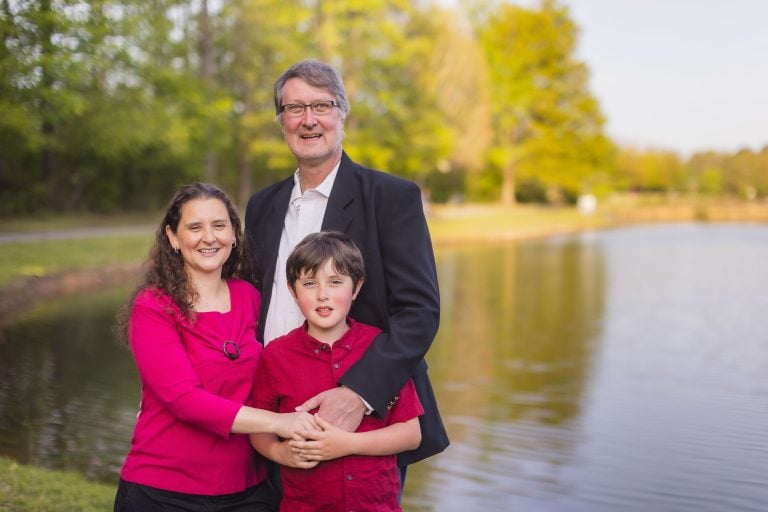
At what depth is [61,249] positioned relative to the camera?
49.7 feet

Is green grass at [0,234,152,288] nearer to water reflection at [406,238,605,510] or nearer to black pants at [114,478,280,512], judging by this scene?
water reflection at [406,238,605,510]

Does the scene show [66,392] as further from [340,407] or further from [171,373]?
[340,407]

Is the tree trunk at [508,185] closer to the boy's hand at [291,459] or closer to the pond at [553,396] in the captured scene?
the pond at [553,396]

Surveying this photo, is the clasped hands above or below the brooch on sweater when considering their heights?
below

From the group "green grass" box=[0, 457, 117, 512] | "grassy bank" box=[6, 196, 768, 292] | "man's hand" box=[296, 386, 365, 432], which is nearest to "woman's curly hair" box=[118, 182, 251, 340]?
"man's hand" box=[296, 386, 365, 432]

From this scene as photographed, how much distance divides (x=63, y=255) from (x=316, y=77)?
13219mm

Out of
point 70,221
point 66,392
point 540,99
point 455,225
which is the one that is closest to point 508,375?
point 66,392

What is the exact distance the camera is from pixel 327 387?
2588mm

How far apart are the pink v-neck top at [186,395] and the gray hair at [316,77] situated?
0.80 metres

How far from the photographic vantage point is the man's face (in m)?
2.75

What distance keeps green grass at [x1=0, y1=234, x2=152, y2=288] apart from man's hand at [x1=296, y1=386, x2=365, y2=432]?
34.4ft


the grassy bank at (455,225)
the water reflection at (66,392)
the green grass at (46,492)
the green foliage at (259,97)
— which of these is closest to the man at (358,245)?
the green grass at (46,492)

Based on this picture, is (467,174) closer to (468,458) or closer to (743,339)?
(743,339)

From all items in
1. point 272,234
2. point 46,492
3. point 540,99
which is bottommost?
point 46,492
